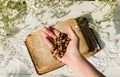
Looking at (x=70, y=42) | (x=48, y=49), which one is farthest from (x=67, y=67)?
(x=70, y=42)

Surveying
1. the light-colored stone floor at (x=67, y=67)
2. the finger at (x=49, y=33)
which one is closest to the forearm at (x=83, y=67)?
the finger at (x=49, y=33)

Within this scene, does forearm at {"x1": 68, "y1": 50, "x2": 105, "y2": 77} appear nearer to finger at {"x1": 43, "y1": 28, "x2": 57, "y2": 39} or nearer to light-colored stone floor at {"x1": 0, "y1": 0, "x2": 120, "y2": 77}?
finger at {"x1": 43, "y1": 28, "x2": 57, "y2": 39}

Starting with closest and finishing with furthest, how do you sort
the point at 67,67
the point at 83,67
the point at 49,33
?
the point at 83,67 < the point at 49,33 < the point at 67,67

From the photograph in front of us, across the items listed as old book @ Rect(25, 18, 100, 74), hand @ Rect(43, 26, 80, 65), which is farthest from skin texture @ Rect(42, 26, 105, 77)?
old book @ Rect(25, 18, 100, 74)

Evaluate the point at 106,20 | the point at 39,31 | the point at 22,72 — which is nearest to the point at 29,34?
the point at 39,31

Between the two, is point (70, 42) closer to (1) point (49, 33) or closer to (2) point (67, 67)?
(1) point (49, 33)

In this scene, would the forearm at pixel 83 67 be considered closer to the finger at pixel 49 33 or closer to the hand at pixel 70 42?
the hand at pixel 70 42

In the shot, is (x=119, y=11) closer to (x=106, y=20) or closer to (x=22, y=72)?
(x=106, y=20)
